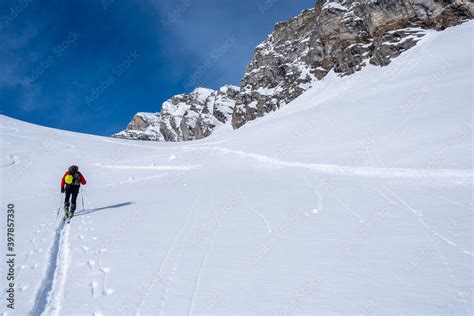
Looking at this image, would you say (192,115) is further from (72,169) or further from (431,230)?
(431,230)

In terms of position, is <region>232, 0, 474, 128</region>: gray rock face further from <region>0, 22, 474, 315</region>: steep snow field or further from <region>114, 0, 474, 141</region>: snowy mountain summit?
<region>0, 22, 474, 315</region>: steep snow field

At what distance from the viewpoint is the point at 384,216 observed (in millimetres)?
7566

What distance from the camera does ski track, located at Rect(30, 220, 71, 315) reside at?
172 inches

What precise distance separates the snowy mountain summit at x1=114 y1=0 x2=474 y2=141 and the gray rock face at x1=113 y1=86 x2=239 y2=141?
0.43 m

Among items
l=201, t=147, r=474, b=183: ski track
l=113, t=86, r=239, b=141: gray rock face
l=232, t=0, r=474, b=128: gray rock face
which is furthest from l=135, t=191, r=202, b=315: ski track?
l=113, t=86, r=239, b=141: gray rock face

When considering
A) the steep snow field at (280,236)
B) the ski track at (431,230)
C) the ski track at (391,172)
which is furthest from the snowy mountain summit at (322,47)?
the ski track at (431,230)

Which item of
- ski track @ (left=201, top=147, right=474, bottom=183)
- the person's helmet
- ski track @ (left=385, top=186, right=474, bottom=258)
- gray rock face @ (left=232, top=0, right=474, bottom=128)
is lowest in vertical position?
ski track @ (left=385, top=186, right=474, bottom=258)

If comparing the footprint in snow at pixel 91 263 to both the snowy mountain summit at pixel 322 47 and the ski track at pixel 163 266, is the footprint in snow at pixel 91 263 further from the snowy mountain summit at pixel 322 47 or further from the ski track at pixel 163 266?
the snowy mountain summit at pixel 322 47

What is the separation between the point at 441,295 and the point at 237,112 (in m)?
105

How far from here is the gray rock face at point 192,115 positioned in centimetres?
13075

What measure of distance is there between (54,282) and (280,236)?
4.08 metres

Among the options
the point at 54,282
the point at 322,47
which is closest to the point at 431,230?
the point at 54,282

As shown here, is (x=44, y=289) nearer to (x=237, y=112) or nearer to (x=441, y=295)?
(x=441, y=295)

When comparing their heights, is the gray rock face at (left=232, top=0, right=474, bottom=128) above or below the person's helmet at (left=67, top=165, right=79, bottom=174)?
above
